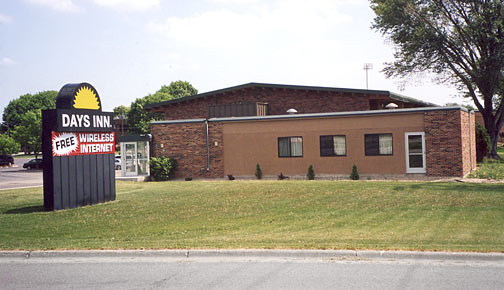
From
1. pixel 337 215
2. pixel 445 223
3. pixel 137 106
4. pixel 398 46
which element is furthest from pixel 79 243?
pixel 137 106

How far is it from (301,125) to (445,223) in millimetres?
15172

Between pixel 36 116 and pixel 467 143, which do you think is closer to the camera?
pixel 467 143

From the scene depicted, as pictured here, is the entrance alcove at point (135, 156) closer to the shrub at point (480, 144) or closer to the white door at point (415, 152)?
the white door at point (415, 152)

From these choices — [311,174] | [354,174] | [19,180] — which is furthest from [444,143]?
[19,180]

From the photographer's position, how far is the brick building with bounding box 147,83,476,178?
24.2 m

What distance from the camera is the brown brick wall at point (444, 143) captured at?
23719mm

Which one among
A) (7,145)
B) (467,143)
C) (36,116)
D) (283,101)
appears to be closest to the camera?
(467,143)

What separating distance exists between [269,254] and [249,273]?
1277 millimetres

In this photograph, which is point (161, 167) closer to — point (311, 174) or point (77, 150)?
point (311, 174)

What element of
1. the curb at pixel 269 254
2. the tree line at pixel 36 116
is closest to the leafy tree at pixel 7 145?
the tree line at pixel 36 116

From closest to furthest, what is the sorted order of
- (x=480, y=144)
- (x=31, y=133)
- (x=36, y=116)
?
(x=480, y=144)
(x=31, y=133)
(x=36, y=116)

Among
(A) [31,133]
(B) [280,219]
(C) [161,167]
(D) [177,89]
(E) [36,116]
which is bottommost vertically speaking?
(B) [280,219]

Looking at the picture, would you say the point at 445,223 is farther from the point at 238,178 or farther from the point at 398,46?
the point at 398,46

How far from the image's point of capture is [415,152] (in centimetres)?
2459
